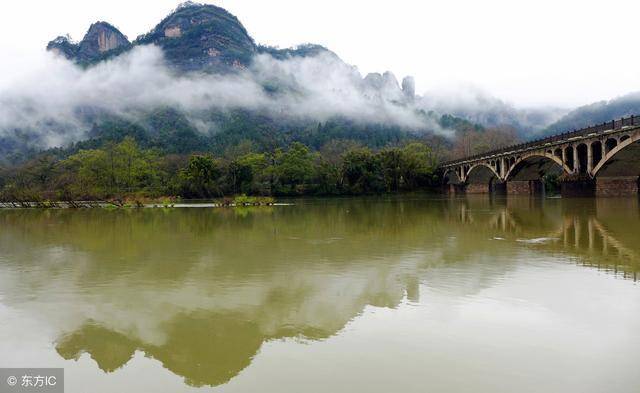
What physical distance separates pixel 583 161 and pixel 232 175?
49.3 meters

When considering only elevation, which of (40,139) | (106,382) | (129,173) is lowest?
(106,382)

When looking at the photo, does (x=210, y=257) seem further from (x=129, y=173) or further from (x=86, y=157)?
(x=86, y=157)

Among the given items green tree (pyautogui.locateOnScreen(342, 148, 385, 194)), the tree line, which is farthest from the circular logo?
green tree (pyautogui.locateOnScreen(342, 148, 385, 194))

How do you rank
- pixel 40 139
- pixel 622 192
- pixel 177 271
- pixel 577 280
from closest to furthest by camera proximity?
pixel 577 280, pixel 177 271, pixel 622 192, pixel 40 139

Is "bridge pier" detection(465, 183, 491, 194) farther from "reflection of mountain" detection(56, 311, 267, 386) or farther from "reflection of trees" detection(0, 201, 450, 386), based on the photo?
"reflection of mountain" detection(56, 311, 267, 386)

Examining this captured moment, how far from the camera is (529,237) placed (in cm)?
1770

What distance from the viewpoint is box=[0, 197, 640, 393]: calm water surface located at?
5645mm

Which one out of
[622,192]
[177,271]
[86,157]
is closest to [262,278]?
[177,271]

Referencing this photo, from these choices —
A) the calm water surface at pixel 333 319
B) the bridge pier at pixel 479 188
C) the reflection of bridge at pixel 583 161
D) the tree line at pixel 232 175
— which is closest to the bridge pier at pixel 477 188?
the bridge pier at pixel 479 188

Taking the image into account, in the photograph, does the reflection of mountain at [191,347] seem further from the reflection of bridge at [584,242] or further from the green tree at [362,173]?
the green tree at [362,173]

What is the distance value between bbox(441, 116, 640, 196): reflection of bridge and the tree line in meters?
20.3

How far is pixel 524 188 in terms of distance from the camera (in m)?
70.6

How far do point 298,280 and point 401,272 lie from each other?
2.47 m

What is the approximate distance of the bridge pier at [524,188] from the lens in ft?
232
